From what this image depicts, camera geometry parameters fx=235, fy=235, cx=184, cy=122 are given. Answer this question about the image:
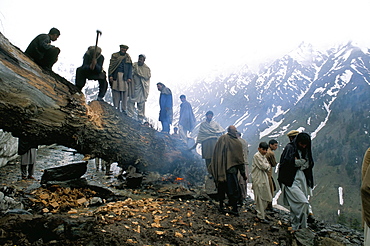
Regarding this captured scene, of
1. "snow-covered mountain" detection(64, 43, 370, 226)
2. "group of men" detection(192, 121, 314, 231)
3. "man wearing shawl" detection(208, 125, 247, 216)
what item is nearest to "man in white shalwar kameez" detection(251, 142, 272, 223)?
"group of men" detection(192, 121, 314, 231)

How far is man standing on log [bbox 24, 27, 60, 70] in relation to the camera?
475 cm

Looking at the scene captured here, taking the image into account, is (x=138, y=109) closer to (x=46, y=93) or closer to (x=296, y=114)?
(x=46, y=93)

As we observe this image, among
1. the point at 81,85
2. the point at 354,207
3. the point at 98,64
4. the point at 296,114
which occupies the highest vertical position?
the point at 296,114

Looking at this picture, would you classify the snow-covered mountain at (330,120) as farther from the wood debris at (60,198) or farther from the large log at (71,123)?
the wood debris at (60,198)

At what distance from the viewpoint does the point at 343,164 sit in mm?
94312

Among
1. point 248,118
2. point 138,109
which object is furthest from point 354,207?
point 248,118

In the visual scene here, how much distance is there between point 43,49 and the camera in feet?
15.8

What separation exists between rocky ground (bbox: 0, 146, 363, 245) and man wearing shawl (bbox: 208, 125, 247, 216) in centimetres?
40

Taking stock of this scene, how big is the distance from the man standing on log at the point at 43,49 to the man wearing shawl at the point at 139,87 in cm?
274

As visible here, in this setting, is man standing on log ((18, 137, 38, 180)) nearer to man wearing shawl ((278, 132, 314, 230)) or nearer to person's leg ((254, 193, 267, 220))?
person's leg ((254, 193, 267, 220))

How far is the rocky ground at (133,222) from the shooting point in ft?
9.05

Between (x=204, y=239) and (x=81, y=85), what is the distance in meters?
4.68

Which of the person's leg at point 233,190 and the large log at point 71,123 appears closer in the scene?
the large log at point 71,123

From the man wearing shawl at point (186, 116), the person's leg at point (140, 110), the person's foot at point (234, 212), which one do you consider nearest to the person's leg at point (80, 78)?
the person's leg at point (140, 110)
